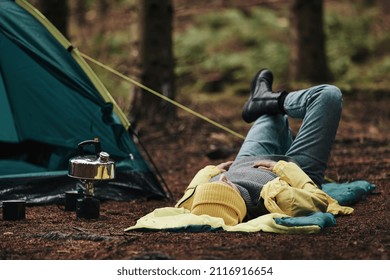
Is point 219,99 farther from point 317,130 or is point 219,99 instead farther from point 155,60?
point 317,130

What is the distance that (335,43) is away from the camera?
1377 centimetres

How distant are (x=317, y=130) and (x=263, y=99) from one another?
0.50 m

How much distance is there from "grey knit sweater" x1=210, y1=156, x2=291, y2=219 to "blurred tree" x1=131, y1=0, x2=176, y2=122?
4.20 meters

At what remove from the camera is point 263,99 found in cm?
504

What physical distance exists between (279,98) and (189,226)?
126cm

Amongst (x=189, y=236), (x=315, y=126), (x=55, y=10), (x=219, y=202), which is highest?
(x=55, y=10)

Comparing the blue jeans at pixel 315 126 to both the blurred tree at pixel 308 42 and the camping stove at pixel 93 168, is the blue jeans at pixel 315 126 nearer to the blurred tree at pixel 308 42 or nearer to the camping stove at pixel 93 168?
the camping stove at pixel 93 168

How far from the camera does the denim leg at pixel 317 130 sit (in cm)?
468

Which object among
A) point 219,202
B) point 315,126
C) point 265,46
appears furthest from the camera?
point 265,46

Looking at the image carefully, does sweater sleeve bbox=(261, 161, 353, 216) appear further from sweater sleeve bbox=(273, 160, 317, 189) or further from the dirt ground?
the dirt ground

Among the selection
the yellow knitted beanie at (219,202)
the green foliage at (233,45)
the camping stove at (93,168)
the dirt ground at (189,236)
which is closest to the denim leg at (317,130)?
the dirt ground at (189,236)

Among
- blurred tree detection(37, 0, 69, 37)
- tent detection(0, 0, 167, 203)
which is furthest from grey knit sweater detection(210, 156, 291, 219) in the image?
blurred tree detection(37, 0, 69, 37)

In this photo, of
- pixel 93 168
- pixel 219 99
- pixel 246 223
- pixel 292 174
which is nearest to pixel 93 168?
pixel 93 168

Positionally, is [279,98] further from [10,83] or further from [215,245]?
[10,83]
